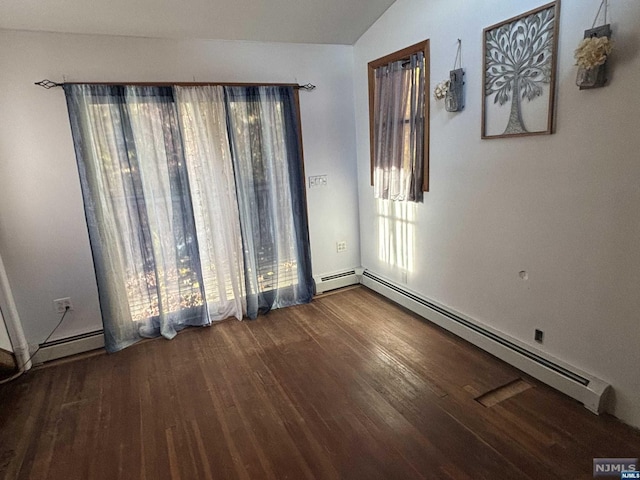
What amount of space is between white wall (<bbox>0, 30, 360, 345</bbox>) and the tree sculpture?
170cm

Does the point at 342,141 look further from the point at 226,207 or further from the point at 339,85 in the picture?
the point at 226,207

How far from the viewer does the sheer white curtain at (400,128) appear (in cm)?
293

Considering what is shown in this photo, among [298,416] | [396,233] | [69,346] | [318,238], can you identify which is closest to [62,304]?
[69,346]

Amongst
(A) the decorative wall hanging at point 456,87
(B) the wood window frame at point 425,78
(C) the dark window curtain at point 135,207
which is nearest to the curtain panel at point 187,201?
(C) the dark window curtain at point 135,207

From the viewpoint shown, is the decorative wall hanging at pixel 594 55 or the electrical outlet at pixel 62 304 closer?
the decorative wall hanging at pixel 594 55

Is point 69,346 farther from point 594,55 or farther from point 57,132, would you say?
point 594,55

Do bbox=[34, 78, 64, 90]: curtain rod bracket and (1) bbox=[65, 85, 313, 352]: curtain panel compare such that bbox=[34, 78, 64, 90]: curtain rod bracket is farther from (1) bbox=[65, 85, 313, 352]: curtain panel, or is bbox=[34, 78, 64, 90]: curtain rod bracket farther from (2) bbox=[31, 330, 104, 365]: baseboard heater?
(2) bbox=[31, 330, 104, 365]: baseboard heater

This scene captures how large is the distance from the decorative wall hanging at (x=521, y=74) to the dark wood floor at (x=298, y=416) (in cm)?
156

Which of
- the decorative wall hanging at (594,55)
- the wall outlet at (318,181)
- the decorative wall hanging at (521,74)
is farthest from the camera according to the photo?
the wall outlet at (318,181)

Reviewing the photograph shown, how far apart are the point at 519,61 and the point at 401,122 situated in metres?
1.08

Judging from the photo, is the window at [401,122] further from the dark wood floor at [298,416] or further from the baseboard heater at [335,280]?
the dark wood floor at [298,416]

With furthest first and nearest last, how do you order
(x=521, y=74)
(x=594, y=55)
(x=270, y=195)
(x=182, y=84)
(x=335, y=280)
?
(x=335, y=280) → (x=270, y=195) → (x=182, y=84) → (x=521, y=74) → (x=594, y=55)

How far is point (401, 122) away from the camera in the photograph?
10.2ft

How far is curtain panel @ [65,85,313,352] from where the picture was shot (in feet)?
9.16
